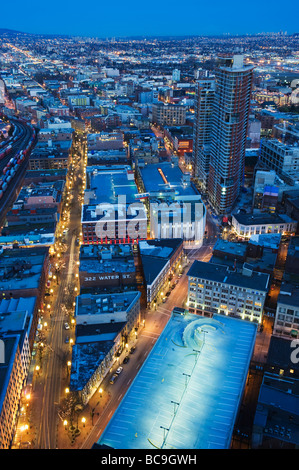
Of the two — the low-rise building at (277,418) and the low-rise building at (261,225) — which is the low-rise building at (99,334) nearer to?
the low-rise building at (277,418)

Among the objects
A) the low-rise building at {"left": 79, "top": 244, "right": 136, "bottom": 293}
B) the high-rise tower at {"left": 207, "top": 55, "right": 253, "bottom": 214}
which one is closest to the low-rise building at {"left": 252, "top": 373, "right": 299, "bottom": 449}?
the low-rise building at {"left": 79, "top": 244, "right": 136, "bottom": 293}

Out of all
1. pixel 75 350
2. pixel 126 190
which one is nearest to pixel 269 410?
pixel 75 350

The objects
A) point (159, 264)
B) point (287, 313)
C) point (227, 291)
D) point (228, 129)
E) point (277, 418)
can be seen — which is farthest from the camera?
point (228, 129)

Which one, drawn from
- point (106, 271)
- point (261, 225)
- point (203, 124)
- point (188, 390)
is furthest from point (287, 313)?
point (203, 124)

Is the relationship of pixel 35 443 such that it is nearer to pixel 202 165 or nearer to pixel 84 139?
pixel 202 165

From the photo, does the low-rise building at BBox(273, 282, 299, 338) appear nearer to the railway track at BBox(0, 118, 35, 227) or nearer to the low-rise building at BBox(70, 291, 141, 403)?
the low-rise building at BBox(70, 291, 141, 403)

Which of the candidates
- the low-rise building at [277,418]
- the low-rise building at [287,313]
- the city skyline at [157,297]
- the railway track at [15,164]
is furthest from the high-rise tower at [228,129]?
the low-rise building at [277,418]

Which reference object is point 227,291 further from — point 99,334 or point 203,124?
point 203,124
